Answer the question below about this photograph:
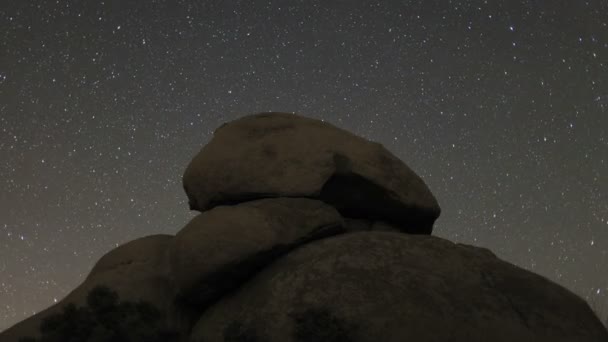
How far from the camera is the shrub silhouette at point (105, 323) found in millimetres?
12680

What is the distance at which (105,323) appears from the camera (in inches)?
503

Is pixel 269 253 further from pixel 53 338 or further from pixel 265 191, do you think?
pixel 53 338

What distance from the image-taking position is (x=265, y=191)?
46.4 ft

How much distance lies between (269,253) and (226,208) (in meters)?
1.31

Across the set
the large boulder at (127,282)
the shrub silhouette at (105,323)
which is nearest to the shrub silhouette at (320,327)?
the shrub silhouette at (105,323)

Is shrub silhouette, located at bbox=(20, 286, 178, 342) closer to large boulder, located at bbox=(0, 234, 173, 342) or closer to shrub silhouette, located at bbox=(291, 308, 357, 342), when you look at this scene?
large boulder, located at bbox=(0, 234, 173, 342)

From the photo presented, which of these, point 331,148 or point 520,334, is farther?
point 331,148

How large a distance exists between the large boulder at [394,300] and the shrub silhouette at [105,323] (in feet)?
3.17

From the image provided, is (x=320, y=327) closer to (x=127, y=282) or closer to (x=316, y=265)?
(x=316, y=265)

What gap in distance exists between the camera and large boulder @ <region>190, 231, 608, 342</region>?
36.2ft

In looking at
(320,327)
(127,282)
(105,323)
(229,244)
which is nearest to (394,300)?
(320,327)

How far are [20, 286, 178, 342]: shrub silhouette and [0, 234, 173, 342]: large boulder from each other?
11.1 inches

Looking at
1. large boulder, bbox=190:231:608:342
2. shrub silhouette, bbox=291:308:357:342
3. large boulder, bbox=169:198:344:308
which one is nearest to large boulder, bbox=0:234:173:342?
large boulder, bbox=169:198:344:308

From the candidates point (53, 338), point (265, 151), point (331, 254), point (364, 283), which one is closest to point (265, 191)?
point (265, 151)
